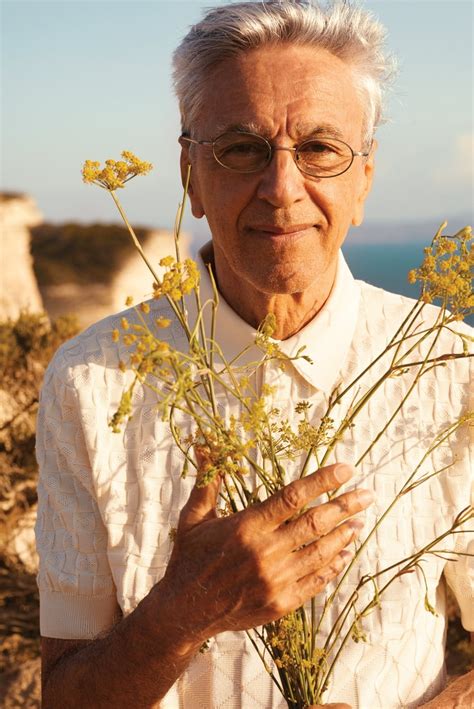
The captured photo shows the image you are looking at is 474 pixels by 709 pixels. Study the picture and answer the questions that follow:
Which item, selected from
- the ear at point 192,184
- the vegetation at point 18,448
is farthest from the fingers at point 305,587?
the vegetation at point 18,448

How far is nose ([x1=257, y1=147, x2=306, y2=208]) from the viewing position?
6.42ft

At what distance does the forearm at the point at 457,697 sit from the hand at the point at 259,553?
0.59 metres

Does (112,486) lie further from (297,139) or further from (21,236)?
(21,236)

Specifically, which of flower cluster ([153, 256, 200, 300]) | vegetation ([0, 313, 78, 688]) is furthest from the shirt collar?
vegetation ([0, 313, 78, 688])

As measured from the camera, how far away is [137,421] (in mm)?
2182

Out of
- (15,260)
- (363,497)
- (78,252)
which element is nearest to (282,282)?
(363,497)

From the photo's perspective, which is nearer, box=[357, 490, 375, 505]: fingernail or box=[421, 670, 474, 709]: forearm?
box=[357, 490, 375, 505]: fingernail

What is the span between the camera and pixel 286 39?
205 cm

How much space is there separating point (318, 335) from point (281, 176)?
411 millimetres

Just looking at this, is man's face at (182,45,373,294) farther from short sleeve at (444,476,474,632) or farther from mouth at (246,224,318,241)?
short sleeve at (444,476,474,632)

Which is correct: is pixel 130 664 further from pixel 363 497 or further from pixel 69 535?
pixel 363 497

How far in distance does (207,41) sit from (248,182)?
1.07ft

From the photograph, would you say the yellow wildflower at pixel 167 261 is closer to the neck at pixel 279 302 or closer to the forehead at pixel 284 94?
the forehead at pixel 284 94

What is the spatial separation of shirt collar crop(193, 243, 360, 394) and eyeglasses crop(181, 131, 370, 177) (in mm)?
318
